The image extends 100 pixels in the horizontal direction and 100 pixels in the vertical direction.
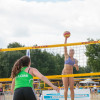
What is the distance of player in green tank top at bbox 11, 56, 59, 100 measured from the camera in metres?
4.44

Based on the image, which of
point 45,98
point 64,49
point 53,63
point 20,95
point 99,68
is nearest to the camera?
point 20,95

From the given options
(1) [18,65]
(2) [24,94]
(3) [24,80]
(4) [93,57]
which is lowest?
(2) [24,94]

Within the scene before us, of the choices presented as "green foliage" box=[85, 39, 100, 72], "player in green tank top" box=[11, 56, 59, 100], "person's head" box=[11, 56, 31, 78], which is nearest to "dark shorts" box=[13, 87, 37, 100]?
"player in green tank top" box=[11, 56, 59, 100]

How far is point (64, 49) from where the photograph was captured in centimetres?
761

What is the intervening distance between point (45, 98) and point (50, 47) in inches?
105

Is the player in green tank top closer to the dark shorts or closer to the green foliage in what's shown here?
the dark shorts

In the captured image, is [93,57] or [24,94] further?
[93,57]

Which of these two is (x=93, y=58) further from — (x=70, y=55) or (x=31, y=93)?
(x=31, y=93)

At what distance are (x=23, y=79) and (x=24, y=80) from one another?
29mm

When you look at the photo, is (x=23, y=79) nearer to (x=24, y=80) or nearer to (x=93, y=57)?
(x=24, y=80)

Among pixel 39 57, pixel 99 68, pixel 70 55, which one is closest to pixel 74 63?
pixel 70 55

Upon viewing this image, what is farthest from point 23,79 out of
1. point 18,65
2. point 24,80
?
point 18,65

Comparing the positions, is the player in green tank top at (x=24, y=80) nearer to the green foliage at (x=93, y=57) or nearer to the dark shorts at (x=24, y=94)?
the dark shorts at (x=24, y=94)

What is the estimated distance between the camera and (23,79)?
180 inches
